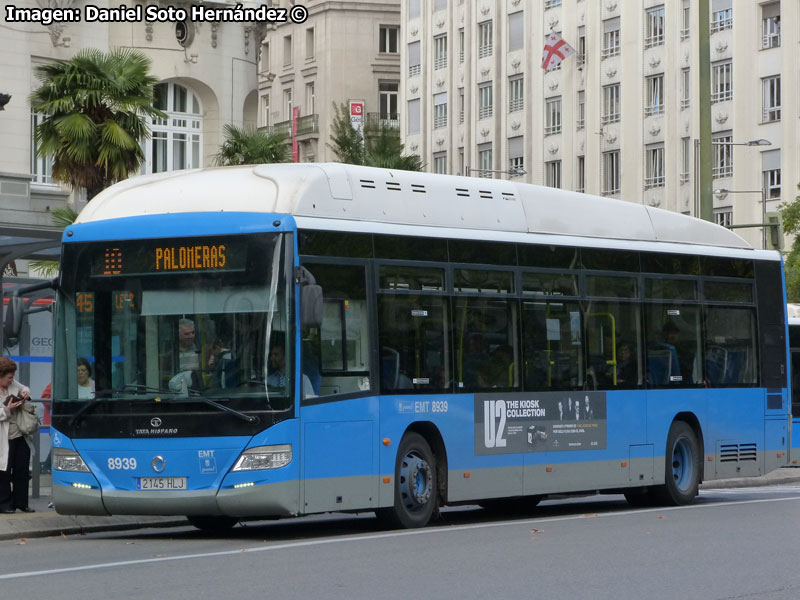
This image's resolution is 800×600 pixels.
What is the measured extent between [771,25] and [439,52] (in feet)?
79.1

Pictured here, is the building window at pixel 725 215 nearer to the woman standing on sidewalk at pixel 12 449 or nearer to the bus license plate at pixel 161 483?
the woman standing on sidewalk at pixel 12 449

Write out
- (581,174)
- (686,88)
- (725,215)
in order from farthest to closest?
(581,174), (686,88), (725,215)

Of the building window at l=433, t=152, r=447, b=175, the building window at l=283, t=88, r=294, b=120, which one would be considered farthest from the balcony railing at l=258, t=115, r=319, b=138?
the building window at l=433, t=152, r=447, b=175

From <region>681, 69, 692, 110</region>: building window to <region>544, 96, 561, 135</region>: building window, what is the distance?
9254mm

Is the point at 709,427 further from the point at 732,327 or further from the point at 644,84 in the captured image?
the point at 644,84

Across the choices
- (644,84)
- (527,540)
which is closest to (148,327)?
(527,540)

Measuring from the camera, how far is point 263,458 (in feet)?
46.2

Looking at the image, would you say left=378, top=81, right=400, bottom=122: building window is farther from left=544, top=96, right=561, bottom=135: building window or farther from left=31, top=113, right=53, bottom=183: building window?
left=31, top=113, right=53, bottom=183: building window

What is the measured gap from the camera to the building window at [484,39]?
81.6 metres

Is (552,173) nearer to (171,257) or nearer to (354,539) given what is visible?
(171,257)

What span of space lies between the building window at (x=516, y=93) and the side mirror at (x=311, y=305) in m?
66.5

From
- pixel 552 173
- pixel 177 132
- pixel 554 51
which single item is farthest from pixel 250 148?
pixel 552 173

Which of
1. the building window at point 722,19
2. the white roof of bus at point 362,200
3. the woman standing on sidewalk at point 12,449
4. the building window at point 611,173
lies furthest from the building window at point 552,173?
the woman standing on sidewalk at point 12,449

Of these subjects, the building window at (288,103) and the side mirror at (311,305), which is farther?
the building window at (288,103)
